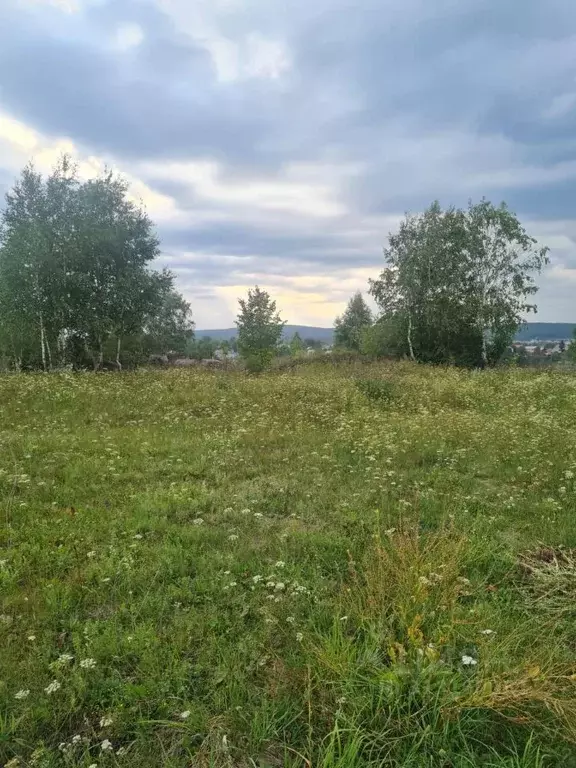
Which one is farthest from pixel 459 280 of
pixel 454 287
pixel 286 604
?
pixel 286 604

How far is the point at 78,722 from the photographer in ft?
11.0

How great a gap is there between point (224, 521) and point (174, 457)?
312 cm

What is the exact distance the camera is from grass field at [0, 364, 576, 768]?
312 cm

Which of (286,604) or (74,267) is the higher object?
(74,267)

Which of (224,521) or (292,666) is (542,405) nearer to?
(224,521)

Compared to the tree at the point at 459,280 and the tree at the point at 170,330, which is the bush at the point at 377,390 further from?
the tree at the point at 170,330

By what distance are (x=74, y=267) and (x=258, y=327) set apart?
40.9 ft

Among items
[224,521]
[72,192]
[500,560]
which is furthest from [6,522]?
[72,192]

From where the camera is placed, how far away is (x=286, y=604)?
4.55 meters

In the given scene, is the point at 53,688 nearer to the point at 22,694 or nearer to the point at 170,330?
the point at 22,694

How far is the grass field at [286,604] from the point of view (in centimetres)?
312

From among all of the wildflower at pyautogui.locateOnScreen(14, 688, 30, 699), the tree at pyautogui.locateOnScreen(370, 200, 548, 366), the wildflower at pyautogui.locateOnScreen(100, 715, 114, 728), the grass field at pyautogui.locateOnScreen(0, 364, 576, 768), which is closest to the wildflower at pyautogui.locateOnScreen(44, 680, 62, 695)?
the grass field at pyautogui.locateOnScreen(0, 364, 576, 768)

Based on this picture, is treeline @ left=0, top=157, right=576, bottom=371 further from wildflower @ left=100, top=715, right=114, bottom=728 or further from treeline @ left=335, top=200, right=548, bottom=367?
wildflower @ left=100, top=715, right=114, bottom=728

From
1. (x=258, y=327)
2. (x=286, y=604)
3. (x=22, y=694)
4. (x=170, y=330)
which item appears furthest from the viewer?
(x=170, y=330)
